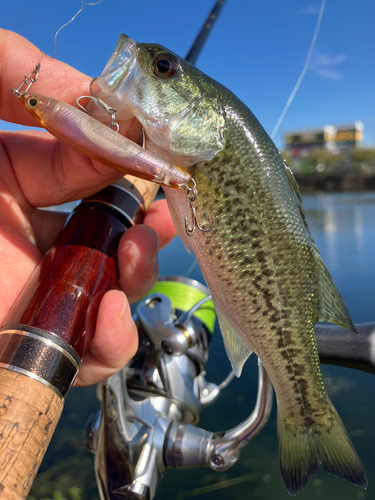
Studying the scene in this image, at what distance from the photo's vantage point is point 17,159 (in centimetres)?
168

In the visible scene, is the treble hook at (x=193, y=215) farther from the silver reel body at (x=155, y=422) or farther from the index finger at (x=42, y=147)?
the silver reel body at (x=155, y=422)

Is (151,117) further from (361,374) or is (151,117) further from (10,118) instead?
(361,374)

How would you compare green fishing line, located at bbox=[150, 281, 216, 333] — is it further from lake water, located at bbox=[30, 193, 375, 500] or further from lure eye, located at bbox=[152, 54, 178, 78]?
lure eye, located at bbox=[152, 54, 178, 78]

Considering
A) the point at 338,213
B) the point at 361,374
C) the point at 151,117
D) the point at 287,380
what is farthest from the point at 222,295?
the point at 338,213

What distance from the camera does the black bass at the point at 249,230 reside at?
1.29 m

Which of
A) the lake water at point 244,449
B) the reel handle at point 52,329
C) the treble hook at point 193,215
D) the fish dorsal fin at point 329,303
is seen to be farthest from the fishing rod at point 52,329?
the lake water at point 244,449

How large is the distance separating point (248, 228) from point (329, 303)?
456 mm

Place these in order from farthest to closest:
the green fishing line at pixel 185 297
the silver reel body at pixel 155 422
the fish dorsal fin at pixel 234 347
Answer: the green fishing line at pixel 185 297 → the silver reel body at pixel 155 422 → the fish dorsal fin at pixel 234 347

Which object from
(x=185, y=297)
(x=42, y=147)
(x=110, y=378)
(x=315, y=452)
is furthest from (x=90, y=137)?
(x=185, y=297)

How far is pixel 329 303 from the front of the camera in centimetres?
142

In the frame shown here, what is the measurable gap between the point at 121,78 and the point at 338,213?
722 cm

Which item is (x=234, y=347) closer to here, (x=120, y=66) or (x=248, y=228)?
(x=248, y=228)

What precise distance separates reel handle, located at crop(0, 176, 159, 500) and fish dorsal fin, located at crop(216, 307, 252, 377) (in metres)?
0.48

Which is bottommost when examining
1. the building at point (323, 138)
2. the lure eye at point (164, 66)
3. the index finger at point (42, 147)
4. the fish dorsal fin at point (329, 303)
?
the fish dorsal fin at point (329, 303)
